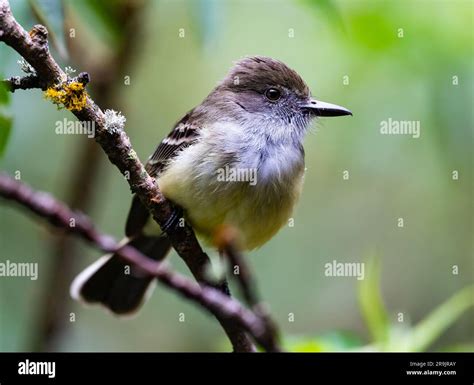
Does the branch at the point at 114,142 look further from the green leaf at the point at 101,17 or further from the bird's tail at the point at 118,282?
the bird's tail at the point at 118,282

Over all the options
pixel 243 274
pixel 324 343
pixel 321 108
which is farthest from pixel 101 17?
pixel 243 274

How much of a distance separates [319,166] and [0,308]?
2546mm

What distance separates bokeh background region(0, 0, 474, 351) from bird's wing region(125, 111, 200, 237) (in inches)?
16.1

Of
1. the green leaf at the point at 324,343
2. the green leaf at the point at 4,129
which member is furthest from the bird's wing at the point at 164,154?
the green leaf at the point at 4,129

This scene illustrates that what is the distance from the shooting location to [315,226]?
5.79 meters

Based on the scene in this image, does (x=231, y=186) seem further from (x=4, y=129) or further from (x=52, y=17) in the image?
(x=4, y=129)

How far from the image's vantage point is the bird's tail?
407 centimetres

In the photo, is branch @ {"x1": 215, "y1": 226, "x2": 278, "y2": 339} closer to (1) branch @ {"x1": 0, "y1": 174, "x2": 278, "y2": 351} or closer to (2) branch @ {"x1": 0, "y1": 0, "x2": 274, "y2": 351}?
(1) branch @ {"x1": 0, "y1": 174, "x2": 278, "y2": 351}

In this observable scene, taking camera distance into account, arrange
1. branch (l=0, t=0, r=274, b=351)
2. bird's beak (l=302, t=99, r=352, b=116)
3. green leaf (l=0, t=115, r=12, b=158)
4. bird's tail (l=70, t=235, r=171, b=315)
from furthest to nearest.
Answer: bird's tail (l=70, t=235, r=171, b=315)
bird's beak (l=302, t=99, r=352, b=116)
branch (l=0, t=0, r=274, b=351)
green leaf (l=0, t=115, r=12, b=158)

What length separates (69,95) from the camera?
211 cm

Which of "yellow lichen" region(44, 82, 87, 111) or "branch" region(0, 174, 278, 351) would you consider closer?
"branch" region(0, 174, 278, 351)
